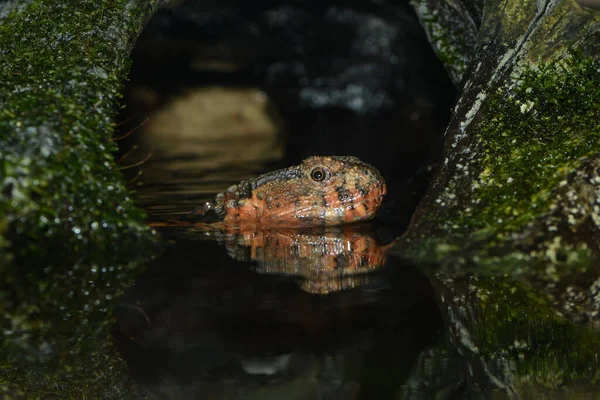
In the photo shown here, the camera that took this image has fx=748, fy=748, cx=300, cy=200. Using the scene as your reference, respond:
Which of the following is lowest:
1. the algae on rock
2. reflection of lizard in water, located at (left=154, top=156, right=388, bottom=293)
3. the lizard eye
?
reflection of lizard in water, located at (left=154, top=156, right=388, bottom=293)

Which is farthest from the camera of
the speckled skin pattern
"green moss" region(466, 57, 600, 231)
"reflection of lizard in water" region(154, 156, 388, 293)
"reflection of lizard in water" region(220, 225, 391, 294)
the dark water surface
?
the speckled skin pattern

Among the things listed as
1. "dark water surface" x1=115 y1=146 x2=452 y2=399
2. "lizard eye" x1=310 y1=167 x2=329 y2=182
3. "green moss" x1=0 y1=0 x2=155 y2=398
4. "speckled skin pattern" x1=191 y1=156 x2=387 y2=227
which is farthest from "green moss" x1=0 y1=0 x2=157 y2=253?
"lizard eye" x1=310 y1=167 x2=329 y2=182

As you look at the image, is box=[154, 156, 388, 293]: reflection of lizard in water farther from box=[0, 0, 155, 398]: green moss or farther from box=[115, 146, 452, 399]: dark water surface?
box=[0, 0, 155, 398]: green moss

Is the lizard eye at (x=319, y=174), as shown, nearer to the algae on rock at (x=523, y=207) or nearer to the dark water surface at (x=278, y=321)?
the dark water surface at (x=278, y=321)

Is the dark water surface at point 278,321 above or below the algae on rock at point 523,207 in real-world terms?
below

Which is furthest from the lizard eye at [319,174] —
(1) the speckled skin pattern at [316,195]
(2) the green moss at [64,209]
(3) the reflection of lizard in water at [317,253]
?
(2) the green moss at [64,209]

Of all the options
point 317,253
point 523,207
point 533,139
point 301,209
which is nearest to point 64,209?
point 317,253
